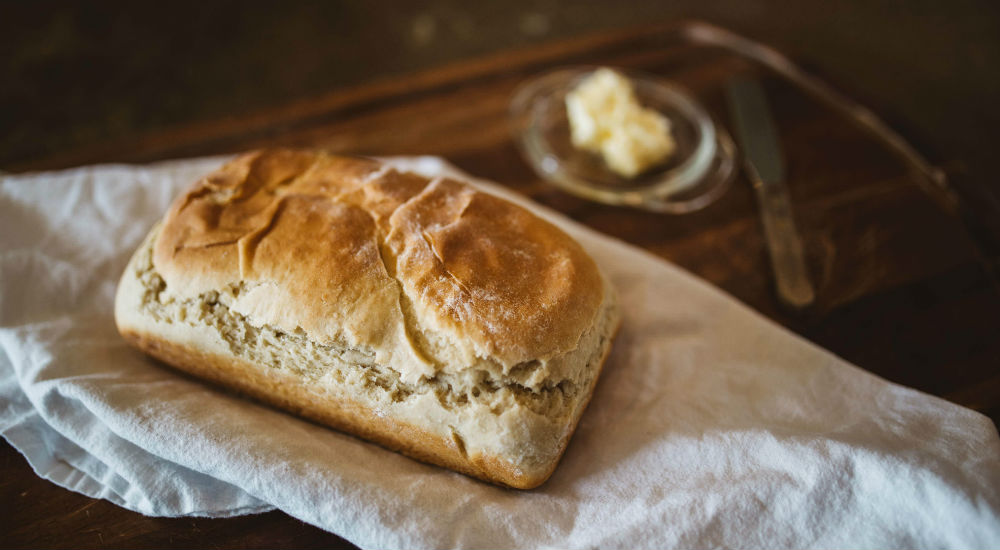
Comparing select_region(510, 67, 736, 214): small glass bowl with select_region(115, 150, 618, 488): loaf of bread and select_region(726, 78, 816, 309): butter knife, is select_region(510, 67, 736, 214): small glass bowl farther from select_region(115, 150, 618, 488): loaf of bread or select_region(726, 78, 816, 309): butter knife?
select_region(115, 150, 618, 488): loaf of bread

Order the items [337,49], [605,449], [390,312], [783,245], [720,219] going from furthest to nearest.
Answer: [337,49]
[720,219]
[783,245]
[605,449]
[390,312]

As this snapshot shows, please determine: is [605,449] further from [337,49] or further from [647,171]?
[337,49]

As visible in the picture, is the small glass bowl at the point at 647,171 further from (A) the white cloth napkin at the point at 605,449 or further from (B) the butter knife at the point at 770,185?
(A) the white cloth napkin at the point at 605,449

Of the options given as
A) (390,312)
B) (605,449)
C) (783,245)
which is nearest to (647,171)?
(783,245)

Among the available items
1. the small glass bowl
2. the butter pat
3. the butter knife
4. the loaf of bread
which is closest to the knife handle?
the butter knife

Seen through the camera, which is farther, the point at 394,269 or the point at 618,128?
the point at 618,128
